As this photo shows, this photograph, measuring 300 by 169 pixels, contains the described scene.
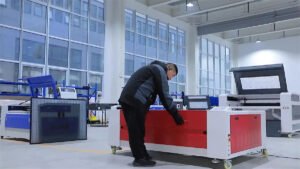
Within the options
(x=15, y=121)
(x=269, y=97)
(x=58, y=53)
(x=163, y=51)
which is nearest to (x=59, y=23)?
(x=58, y=53)

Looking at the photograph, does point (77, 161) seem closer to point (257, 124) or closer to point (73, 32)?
point (257, 124)

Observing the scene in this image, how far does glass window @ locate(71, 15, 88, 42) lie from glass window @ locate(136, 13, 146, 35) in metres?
2.71

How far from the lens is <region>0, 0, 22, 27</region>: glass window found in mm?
8867

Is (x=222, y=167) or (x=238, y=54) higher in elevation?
(x=238, y=54)

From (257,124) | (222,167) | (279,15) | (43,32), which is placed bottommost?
(222,167)

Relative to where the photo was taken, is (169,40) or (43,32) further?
(169,40)

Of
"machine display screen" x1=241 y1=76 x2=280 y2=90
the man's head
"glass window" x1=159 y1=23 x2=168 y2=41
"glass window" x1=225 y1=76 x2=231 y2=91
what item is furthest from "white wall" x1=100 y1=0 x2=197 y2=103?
"glass window" x1=225 y1=76 x2=231 y2=91

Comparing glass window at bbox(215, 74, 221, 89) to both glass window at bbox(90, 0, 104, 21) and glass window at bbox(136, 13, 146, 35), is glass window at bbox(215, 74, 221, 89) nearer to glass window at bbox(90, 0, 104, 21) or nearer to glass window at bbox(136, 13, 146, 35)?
glass window at bbox(136, 13, 146, 35)

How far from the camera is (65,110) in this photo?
4.62 metres

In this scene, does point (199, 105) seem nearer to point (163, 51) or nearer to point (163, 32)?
point (163, 51)

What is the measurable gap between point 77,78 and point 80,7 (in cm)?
261

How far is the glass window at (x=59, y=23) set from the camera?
10.1m

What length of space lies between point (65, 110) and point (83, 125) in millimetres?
437

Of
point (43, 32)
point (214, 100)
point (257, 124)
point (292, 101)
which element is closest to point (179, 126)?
point (257, 124)
